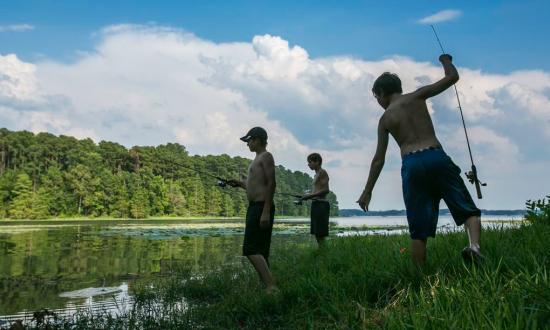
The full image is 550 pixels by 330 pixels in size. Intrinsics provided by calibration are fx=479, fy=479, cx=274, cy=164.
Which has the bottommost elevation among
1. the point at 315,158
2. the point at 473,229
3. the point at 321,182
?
the point at 473,229

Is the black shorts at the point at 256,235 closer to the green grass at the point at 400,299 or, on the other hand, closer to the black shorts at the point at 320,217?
the green grass at the point at 400,299

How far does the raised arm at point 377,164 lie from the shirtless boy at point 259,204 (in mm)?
1648

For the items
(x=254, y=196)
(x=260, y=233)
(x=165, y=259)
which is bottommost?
(x=165, y=259)

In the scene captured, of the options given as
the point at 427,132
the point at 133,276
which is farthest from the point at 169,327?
the point at 133,276

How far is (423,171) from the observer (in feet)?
14.5

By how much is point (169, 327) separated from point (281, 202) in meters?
119

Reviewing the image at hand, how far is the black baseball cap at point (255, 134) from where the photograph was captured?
21.3ft

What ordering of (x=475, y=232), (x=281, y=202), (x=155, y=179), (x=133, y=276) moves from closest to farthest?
(x=475, y=232), (x=133, y=276), (x=155, y=179), (x=281, y=202)

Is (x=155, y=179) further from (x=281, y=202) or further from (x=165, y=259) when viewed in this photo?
(x=165, y=259)

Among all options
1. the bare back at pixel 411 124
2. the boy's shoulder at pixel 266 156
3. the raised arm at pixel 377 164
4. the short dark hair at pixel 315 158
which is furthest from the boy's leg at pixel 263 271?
the short dark hair at pixel 315 158

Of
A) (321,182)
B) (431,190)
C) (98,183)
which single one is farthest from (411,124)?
(98,183)

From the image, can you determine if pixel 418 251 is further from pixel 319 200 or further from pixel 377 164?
pixel 319 200

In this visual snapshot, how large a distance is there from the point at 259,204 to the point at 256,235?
40 centimetres

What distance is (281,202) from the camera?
123000mm
